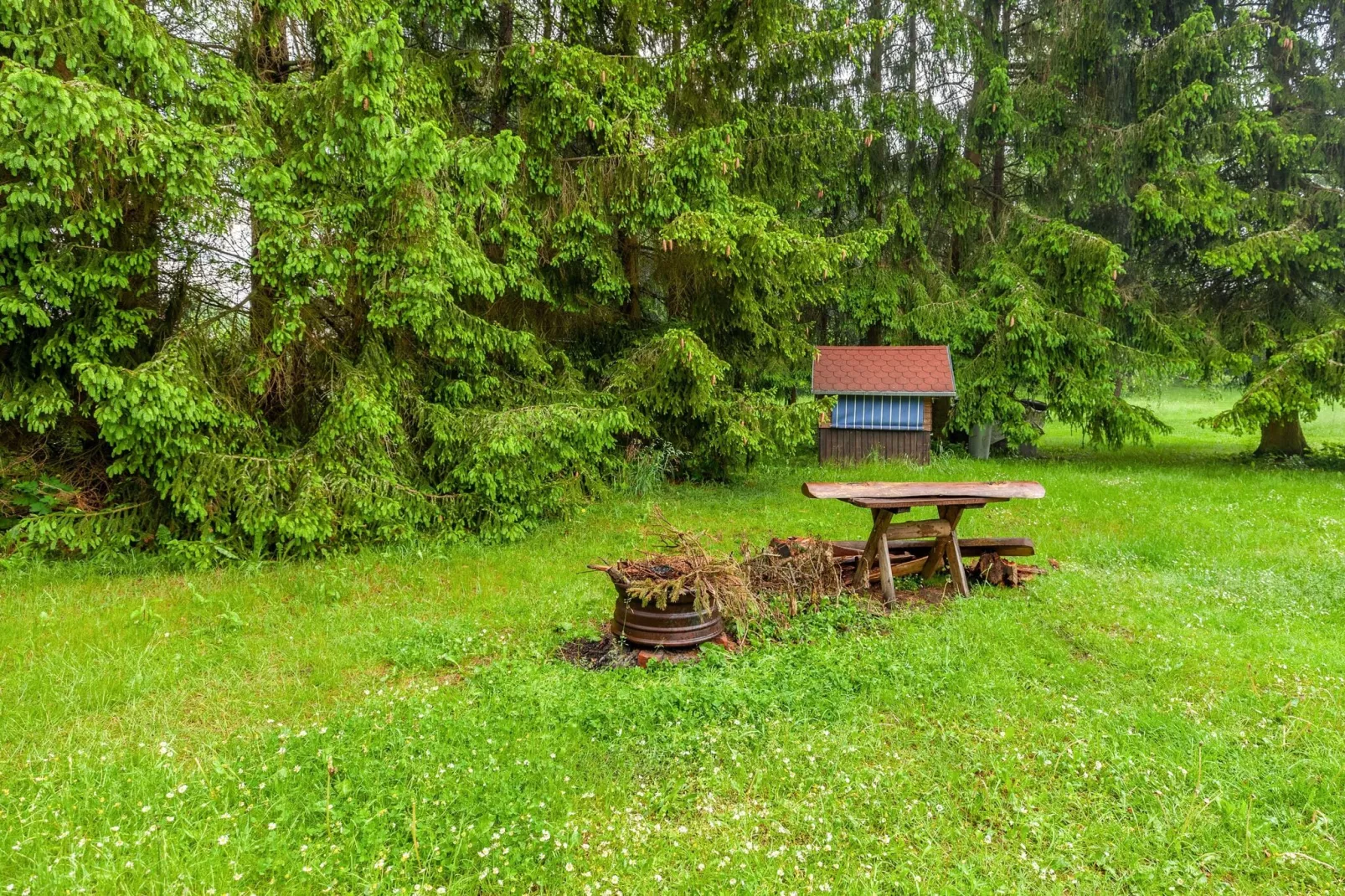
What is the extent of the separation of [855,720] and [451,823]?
81.9 inches

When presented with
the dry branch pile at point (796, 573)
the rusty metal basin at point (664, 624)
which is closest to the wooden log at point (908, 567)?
the dry branch pile at point (796, 573)

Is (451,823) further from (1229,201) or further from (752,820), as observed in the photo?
(1229,201)

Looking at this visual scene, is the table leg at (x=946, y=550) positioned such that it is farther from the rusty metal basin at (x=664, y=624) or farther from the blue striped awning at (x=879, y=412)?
the blue striped awning at (x=879, y=412)

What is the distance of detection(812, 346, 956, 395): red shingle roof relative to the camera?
491 inches

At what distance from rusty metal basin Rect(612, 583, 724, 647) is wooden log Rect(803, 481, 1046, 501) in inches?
56.4

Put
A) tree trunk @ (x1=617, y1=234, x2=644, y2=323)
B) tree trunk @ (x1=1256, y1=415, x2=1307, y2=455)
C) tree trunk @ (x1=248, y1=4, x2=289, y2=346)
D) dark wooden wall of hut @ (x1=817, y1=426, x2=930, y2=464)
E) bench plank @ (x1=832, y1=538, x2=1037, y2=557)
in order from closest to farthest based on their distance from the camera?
bench plank @ (x1=832, y1=538, x2=1037, y2=557), tree trunk @ (x1=248, y1=4, x2=289, y2=346), tree trunk @ (x1=617, y1=234, x2=644, y2=323), dark wooden wall of hut @ (x1=817, y1=426, x2=930, y2=464), tree trunk @ (x1=1256, y1=415, x2=1307, y2=455)

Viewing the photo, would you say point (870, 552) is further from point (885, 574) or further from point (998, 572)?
point (998, 572)

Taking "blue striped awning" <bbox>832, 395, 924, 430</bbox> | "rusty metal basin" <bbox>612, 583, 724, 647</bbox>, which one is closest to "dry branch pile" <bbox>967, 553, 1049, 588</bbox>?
"rusty metal basin" <bbox>612, 583, 724, 647</bbox>

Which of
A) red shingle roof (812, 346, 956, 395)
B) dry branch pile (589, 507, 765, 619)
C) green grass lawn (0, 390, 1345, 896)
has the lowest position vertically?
green grass lawn (0, 390, 1345, 896)

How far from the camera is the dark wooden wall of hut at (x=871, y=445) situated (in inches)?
497

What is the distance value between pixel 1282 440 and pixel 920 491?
12.5 m

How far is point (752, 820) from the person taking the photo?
2895mm

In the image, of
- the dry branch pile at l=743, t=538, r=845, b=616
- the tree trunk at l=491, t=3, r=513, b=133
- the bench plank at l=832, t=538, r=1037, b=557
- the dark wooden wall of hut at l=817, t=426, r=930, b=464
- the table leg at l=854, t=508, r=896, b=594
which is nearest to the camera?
the dry branch pile at l=743, t=538, r=845, b=616

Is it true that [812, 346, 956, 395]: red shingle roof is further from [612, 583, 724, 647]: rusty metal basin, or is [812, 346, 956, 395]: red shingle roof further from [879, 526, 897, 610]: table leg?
[612, 583, 724, 647]: rusty metal basin
